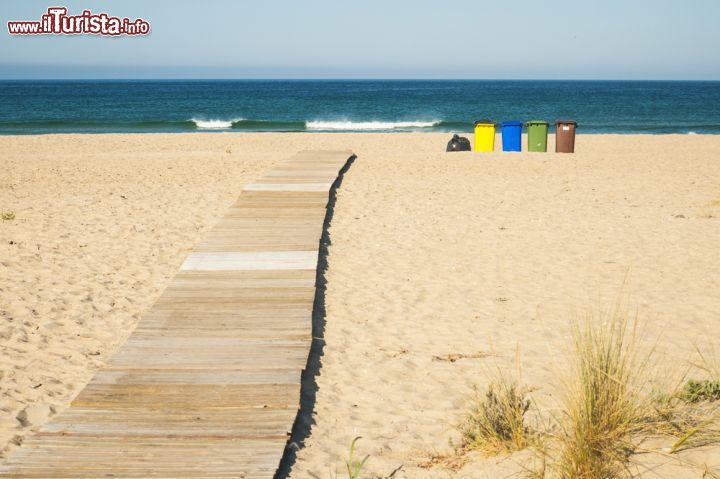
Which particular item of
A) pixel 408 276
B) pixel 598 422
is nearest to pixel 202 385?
pixel 598 422

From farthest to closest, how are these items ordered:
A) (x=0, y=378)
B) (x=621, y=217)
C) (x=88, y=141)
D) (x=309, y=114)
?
(x=309, y=114), (x=88, y=141), (x=621, y=217), (x=0, y=378)

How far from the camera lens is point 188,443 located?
3826 millimetres

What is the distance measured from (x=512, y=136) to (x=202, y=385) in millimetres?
16220

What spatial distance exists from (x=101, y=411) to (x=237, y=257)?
3733mm

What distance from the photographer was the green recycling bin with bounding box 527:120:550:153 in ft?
63.3

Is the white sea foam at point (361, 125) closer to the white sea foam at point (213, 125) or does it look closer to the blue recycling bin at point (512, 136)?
the white sea foam at point (213, 125)

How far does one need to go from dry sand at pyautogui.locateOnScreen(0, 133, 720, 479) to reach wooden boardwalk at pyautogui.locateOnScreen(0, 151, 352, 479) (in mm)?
314

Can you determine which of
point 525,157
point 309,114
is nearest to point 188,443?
point 525,157

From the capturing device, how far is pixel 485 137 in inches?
772

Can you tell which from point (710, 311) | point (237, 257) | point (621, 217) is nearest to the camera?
point (710, 311)

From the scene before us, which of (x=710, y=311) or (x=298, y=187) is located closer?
(x=710, y=311)

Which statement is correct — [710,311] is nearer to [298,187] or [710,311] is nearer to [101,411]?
[101,411]

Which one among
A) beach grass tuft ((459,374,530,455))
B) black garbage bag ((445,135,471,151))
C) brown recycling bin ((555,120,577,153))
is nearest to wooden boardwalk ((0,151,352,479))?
beach grass tuft ((459,374,530,455))

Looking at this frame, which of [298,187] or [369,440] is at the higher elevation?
[298,187]
